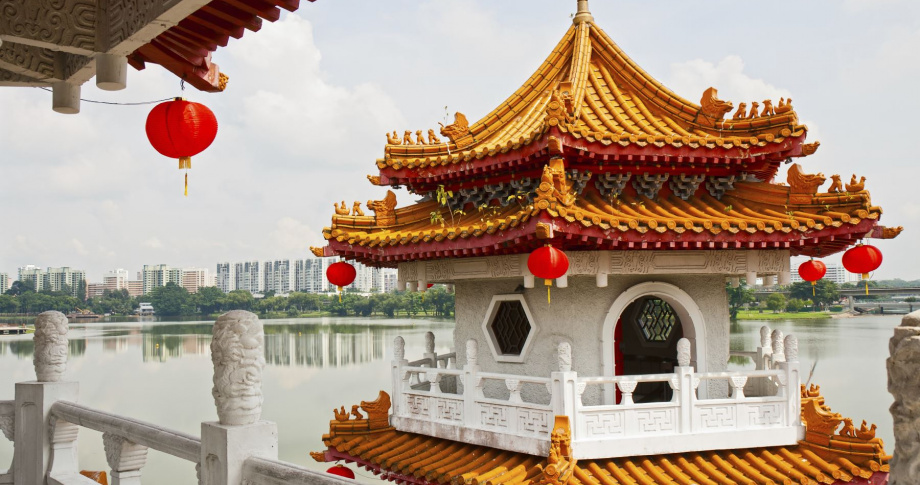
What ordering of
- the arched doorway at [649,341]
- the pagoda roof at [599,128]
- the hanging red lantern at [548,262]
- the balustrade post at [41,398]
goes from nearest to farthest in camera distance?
the balustrade post at [41,398], the hanging red lantern at [548,262], the pagoda roof at [599,128], the arched doorway at [649,341]

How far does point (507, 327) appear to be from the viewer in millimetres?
7688

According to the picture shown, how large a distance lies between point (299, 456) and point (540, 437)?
16.5 metres

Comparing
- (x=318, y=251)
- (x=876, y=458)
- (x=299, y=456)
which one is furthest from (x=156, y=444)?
(x=299, y=456)

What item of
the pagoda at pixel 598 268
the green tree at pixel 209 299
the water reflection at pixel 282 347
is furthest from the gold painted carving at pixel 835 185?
the green tree at pixel 209 299

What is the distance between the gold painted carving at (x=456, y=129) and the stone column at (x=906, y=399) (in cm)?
648

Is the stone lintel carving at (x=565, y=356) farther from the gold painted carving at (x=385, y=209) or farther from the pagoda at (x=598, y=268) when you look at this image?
the gold painted carving at (x=385, y=209)

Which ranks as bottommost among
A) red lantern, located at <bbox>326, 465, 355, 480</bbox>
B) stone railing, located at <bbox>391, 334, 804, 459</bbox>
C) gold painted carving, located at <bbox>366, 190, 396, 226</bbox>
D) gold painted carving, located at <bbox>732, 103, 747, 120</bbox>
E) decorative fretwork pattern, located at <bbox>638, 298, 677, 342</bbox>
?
red lantern, located at <bbox>326, 465, 355, 480</bbox>

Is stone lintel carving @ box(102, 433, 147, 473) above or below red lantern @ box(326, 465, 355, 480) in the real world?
above

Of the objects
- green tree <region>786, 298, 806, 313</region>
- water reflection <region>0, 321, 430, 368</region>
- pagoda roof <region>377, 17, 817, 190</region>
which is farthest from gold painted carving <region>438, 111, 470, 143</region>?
water reflection <region>0, 321, 430, 368</region>

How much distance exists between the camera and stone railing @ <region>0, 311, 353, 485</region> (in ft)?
11.7

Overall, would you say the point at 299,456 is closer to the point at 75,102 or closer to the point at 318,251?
the point at 318,251

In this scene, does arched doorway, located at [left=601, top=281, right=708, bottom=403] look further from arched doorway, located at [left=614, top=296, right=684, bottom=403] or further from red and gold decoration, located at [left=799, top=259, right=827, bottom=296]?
arched doorway, located at [left=614, top=296, right=684, bottom=403]

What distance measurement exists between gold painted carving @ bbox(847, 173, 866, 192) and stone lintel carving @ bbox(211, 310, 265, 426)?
5.49 m

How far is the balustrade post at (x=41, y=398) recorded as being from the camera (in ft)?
18.8
